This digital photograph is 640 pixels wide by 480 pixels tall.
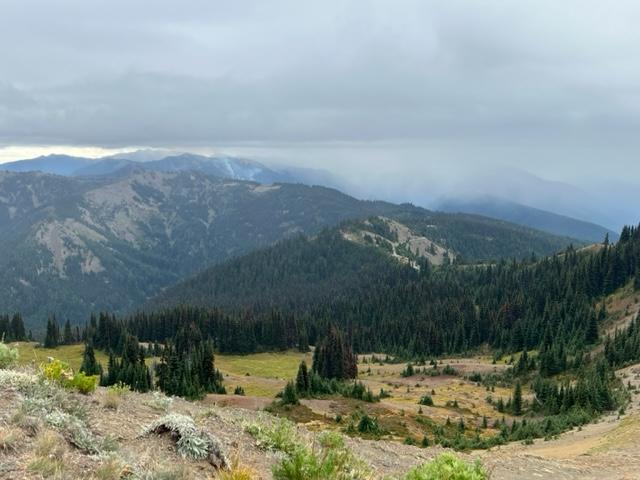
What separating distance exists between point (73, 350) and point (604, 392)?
419ft

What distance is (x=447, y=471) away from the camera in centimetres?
1102

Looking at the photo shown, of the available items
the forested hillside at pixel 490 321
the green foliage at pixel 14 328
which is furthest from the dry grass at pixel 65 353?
the forested hillside at pixel 490 321

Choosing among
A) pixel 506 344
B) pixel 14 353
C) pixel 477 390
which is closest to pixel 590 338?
pixel 506 344

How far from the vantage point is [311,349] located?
556 feet

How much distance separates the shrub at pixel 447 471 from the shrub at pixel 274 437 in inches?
226

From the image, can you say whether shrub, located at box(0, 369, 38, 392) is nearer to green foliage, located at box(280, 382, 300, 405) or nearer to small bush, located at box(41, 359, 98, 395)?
small bush, located at box(41, 359, 98, 395)

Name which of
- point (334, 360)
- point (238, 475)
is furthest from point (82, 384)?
point (334, 360)

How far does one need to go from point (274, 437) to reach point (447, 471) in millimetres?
7295

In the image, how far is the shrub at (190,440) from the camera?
1323cm

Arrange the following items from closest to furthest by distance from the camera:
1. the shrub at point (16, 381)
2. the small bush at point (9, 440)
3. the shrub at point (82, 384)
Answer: the small bush at point (9, 440) < the shrub at point (16, 381) < the shrub at point (82, 384)

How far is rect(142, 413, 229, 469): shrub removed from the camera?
1323 centimetres

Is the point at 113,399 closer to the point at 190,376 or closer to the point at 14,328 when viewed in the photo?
the point at 190,376

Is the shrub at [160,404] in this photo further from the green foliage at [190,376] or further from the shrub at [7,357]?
the green foliage at [190,376]

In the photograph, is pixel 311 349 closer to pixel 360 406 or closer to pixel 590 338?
pixel 590 338
